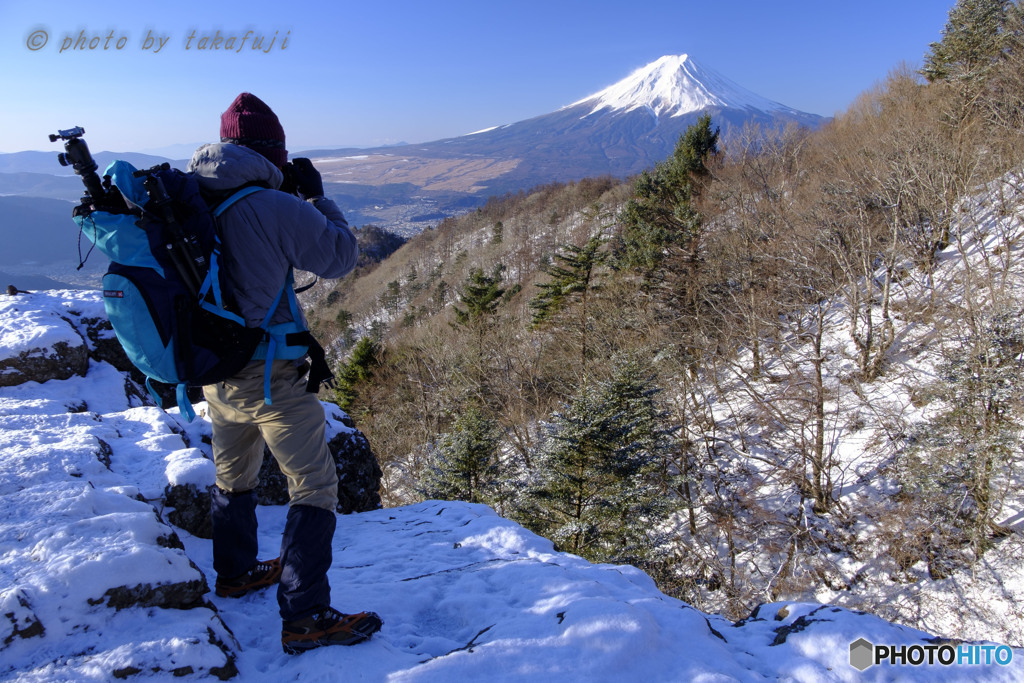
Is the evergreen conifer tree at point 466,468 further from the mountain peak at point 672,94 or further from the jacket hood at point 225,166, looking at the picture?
the mountain peak at point 672,94

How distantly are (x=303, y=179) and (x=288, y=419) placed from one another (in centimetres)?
124

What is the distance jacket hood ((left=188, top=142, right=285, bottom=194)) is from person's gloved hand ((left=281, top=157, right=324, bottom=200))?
253 mm

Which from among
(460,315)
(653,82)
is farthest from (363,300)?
(653,82)

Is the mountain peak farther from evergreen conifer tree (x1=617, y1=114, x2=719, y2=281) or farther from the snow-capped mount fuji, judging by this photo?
evergreen conifer tree (x1=617, y1=114, x2=719, y2=281)

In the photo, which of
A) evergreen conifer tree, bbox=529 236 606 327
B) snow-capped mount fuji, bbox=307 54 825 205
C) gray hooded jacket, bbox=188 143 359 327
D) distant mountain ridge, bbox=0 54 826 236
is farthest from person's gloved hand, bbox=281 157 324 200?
snow-capped mount fuji, bbox=307 54 825 205

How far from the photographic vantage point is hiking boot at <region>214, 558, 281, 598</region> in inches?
110

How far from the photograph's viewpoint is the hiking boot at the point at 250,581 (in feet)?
9.14

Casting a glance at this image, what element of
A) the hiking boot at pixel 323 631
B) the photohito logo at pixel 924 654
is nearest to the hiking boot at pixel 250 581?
the hiking boot at pixel 323 631

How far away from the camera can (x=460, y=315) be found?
92.0ft

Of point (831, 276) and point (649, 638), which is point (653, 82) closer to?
point (831, 276)

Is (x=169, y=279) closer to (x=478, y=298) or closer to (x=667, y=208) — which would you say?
(x=667, y=208)

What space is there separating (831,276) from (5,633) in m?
20.5

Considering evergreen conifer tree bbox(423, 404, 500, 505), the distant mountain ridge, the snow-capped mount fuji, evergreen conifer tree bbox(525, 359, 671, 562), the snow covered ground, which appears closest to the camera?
the snow covered ground

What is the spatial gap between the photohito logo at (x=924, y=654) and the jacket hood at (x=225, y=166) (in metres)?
3.93
